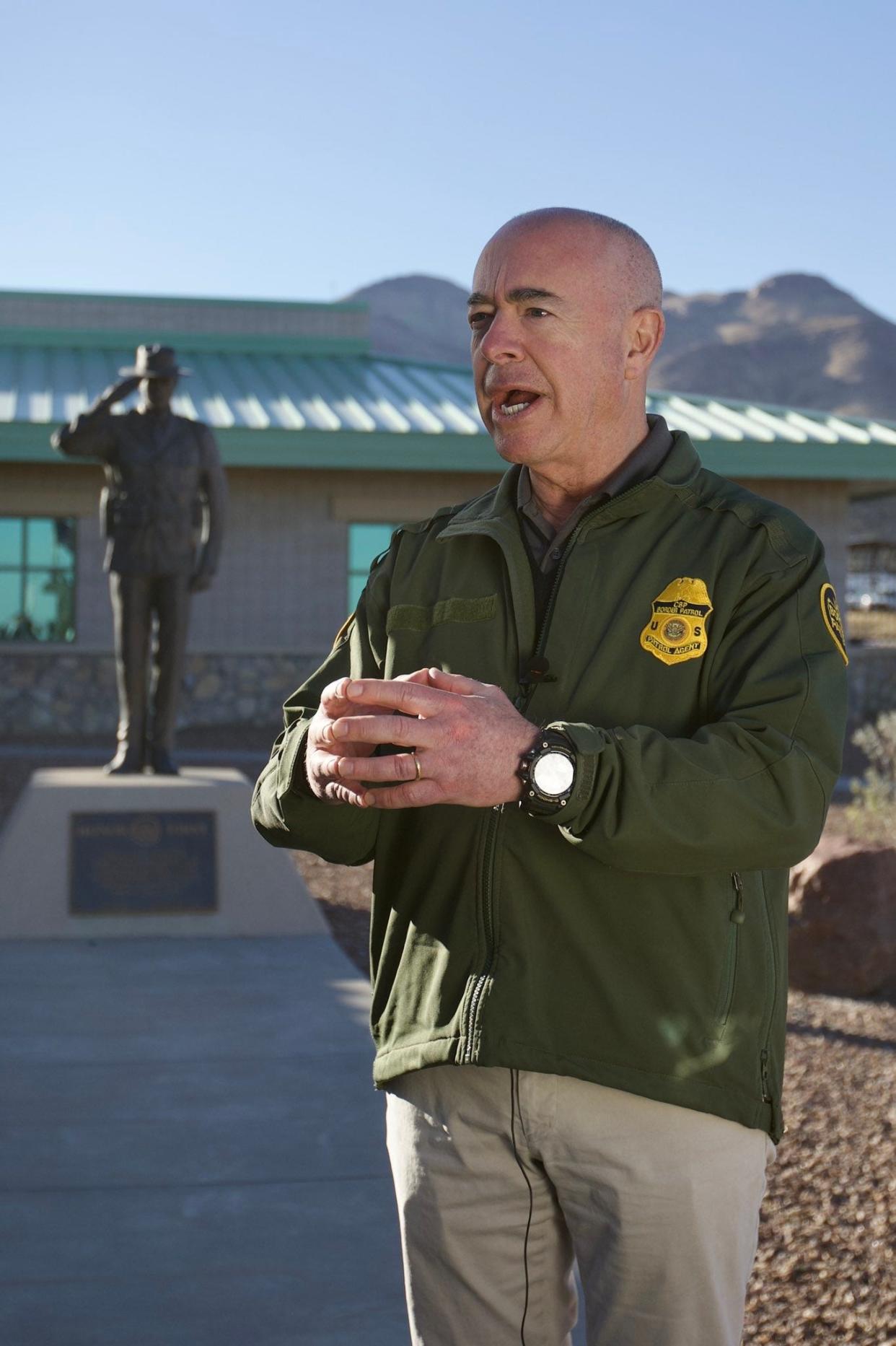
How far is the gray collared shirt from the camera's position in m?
2.36

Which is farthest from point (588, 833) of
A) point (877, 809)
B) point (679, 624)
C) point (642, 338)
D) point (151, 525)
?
point (877, 809)

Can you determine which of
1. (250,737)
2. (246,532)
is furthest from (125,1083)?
(246,532)

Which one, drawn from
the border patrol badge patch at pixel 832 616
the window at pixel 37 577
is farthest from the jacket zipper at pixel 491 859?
the window at pixel 37 577

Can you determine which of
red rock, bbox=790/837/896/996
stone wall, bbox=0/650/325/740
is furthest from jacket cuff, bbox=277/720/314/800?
stone wall, bbox=0/650/325/740

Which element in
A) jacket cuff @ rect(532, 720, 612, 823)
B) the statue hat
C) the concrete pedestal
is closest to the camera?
jacket cuff @ rect(532, 720, 612, 823)

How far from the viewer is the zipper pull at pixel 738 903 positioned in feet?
7.07

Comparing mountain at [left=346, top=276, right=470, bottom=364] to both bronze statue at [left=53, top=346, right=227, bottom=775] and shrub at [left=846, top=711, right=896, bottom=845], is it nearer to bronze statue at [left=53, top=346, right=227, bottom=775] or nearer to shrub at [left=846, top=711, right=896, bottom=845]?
shrub at [left=846, top=711, right=896, bottom=845]

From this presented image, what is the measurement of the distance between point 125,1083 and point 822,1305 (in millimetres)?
2783

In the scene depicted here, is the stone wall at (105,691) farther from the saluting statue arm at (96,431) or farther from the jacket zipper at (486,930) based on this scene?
the jacket zipper at (486,930)

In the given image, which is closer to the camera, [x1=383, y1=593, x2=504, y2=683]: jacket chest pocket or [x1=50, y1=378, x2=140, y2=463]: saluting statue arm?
[x1=383, y1=593, x2=504, y2=683]: jacket chest pocket

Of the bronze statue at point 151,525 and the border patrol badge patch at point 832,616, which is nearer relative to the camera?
the border patrol badge patch at point 832,616

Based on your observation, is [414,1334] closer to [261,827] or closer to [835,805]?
[261,827]

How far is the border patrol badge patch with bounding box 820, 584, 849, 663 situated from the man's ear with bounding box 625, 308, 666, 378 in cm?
45

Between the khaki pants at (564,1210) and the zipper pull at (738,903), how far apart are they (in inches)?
10.6
